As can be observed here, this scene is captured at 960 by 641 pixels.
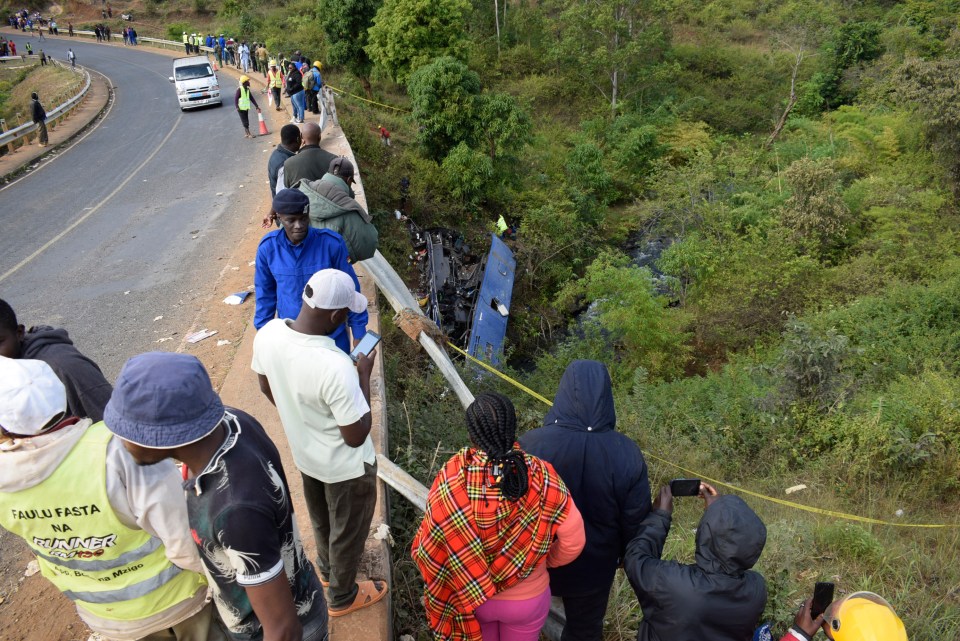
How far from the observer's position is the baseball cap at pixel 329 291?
254 cm

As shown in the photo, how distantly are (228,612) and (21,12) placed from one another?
56.7m

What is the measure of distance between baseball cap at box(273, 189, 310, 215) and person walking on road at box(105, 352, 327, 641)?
195 centimetres

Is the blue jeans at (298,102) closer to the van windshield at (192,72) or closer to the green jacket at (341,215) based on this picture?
the van windshield at (192,72)

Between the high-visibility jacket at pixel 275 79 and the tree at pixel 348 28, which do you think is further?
the tree at pixel 348 28

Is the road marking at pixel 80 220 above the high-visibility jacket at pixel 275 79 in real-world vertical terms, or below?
below

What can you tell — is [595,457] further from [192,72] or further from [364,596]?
[192,72]

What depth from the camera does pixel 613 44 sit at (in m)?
25.5

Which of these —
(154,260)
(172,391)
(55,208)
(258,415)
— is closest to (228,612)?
(172,391)

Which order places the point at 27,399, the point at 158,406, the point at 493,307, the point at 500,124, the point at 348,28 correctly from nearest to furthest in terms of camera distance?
the point at 158,406
the point at 27,399
the point at 493,307
the point at 500,124
the point at 348,28

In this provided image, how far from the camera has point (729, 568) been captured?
2305 millimetres

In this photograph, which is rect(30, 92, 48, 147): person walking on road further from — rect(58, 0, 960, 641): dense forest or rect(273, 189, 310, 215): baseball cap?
rect(273, 189, 310, 215): baseball cap

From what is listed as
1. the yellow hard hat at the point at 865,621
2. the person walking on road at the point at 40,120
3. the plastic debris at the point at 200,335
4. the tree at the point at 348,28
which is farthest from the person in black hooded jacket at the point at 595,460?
the tree at the point at 348,28

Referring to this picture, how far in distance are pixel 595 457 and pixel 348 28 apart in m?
20.7

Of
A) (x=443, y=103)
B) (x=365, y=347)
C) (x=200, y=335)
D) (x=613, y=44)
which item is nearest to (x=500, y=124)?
(x=443, y=103)
